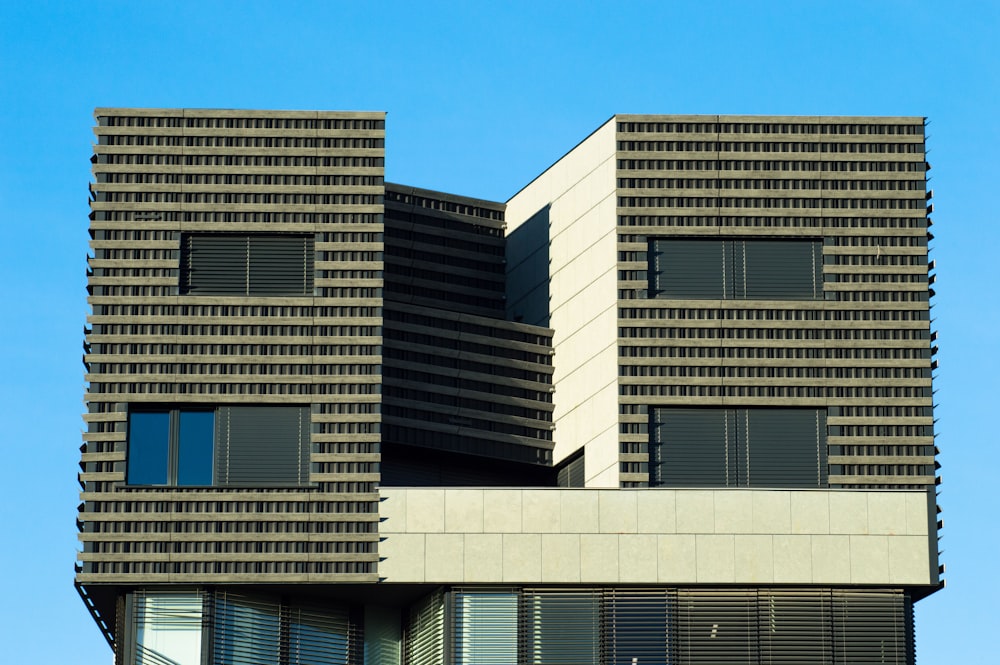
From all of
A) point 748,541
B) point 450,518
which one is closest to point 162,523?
point 450,518

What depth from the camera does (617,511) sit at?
3125 inches

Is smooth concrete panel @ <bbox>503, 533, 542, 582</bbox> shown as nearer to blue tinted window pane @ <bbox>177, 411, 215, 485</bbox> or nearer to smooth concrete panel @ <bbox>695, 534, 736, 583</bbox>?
smooth concrete panel @ <bbox>695, 534, 736, 583</bbox>

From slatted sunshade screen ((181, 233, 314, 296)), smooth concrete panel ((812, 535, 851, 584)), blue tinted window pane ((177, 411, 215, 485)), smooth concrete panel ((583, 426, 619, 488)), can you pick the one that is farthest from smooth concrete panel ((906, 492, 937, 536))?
blue tinted window pane ((177, 411, 215, 485))

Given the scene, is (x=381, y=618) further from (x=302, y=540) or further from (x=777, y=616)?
(x=777, y=616)

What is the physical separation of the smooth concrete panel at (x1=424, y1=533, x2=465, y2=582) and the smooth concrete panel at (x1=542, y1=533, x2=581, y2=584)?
2.40 m

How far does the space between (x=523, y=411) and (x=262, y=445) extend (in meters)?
9.66

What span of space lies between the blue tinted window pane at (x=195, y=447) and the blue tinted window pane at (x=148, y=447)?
43 cm

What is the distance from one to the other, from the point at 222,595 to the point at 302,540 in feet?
9.02

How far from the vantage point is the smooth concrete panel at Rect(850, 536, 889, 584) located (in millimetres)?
79062

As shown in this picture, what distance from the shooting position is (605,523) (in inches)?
3118

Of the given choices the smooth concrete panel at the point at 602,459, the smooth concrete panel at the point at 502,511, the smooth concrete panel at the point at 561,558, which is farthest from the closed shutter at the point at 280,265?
the smooth concrete panel at the point at 561,558

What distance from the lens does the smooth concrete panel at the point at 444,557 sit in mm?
78500

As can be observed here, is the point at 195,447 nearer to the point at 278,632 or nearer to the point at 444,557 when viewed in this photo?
the point at 278,632

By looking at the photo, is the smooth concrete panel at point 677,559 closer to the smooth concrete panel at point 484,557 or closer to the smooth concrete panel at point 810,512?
the smooth concrete panel at point 810,512
